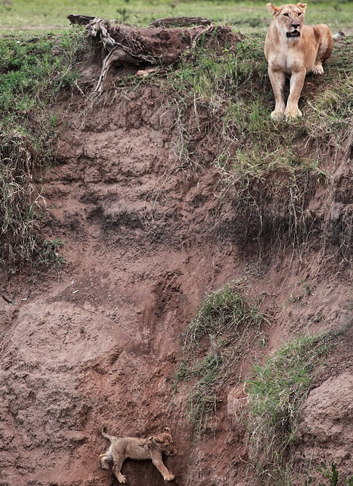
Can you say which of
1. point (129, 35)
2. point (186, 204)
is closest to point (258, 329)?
point (186, 204)

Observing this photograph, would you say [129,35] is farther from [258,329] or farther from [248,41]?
[258,329]

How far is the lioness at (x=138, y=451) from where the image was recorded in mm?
8070

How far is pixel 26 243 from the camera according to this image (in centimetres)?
955

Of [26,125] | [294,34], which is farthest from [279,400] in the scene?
[26,125]

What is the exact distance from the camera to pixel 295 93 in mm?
9367

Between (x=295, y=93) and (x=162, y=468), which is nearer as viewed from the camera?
(x=162, y=468)

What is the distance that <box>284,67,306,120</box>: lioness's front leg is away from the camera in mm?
9234

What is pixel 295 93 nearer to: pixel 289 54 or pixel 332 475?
pixel 289 54

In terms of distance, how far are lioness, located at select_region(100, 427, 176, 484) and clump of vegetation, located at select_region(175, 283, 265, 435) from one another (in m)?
0.30

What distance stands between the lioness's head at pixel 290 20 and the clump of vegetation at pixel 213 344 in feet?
8.80

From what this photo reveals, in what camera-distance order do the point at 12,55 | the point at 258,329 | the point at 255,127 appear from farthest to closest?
the point at 12,55 < the point at 255,127 < the point at 258,329

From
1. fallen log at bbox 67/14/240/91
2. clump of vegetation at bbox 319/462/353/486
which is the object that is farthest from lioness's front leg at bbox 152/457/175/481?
fallen log at bbox 67/14/240/91

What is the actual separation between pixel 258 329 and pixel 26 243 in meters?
2.71

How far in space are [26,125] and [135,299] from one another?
2.40 metres
